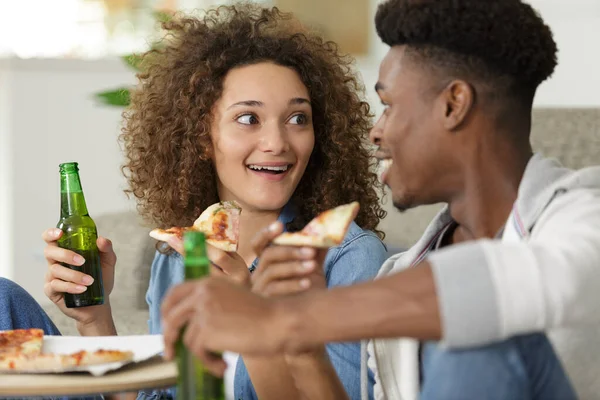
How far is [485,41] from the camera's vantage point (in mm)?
1531

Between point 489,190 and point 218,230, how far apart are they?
52cm

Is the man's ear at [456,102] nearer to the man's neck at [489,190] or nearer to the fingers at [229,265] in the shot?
the man's neck at [489,190]

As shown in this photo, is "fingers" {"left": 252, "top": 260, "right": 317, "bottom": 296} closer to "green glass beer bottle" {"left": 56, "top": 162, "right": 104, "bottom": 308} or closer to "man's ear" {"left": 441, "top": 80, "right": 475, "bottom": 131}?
"man's ear" {"left": 441, "top": 80, "right": 475, "bottom": 131}

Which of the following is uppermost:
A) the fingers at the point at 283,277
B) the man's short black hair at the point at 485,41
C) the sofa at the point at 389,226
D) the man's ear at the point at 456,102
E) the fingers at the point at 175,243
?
the man's short black hair at the point at 485,41

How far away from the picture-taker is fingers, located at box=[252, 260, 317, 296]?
1.42 metres

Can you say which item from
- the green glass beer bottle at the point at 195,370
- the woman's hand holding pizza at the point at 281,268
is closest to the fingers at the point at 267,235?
the woman's hand holding pizza at the point at 281,268

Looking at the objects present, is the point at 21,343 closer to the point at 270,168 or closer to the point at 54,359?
the point at 54,359

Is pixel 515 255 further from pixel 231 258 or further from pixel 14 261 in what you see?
pixel 14 261

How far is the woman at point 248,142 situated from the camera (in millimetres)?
2193

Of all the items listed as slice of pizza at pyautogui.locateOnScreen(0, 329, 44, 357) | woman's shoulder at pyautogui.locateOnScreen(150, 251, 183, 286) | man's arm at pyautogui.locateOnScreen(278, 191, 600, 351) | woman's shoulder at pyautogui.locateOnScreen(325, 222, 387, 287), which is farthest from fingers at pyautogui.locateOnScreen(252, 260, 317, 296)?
woman's shoulder at pyautogui.locateOnScreen(150, 251, 183, 286)

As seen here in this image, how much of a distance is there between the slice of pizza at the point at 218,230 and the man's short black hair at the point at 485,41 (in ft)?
1.59

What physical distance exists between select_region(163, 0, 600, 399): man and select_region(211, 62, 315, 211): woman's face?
46 centimetres

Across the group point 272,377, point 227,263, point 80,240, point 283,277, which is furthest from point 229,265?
point 80,240

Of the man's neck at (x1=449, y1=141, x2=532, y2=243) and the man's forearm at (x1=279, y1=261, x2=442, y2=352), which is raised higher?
the man's neck at (x1=449, y1=141, x2=532, y2=243)
